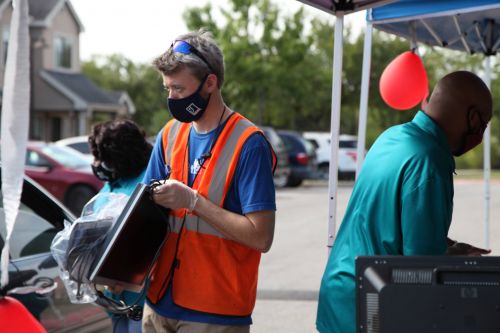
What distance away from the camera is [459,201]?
68.2 ft

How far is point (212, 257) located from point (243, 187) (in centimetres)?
27

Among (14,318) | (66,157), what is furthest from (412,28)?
(66,157)

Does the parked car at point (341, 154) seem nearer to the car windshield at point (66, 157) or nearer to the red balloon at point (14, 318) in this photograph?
the car windshield at point (66, 157)

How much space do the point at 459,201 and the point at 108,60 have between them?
6895 centimetres

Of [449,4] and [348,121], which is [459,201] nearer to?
[449,4]

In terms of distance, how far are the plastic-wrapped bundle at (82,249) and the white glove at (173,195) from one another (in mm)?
224

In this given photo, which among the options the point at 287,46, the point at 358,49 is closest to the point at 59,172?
the point at 287,46

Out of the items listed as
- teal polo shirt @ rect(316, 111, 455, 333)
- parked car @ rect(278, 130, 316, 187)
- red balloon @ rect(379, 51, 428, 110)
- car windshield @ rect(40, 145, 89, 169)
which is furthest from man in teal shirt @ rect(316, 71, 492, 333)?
parked car @ rect(278, 130, 316, 187)

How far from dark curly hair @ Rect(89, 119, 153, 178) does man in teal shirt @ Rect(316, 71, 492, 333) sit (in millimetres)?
1392

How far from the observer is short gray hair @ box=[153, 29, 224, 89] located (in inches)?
113

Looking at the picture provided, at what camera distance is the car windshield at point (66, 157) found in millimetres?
15062

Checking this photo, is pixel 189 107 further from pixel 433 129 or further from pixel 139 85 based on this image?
pixel 139 85

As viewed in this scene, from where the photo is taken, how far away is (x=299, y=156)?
24.1 meters

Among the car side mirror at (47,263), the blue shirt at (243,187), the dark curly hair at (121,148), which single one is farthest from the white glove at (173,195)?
the car side mirror at (47,263)
